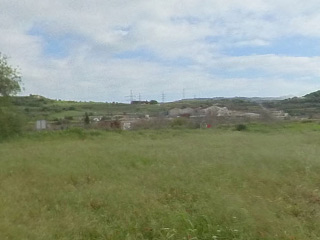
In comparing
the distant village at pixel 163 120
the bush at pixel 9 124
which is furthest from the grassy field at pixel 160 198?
the distant village at pixel 163 120

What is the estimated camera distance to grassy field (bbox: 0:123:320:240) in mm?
4773

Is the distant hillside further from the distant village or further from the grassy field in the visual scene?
the grassy field

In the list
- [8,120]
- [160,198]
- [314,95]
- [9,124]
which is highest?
[314,95]

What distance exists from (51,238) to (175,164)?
5.70 metres

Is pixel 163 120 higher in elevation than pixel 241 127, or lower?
higher

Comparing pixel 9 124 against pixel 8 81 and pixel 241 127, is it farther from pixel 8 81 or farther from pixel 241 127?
pixel 241 127

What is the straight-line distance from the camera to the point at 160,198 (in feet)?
20.8

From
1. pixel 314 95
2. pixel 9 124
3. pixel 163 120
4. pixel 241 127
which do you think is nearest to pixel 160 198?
pixel 9 124

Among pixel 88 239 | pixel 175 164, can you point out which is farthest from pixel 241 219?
pixel 175 164

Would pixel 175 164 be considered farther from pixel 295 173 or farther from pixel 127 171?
pixel 295 173

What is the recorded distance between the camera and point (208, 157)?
11.1 meters

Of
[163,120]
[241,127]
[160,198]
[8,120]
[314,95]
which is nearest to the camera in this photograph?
[160,198]

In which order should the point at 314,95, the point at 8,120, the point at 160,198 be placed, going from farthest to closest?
the point at 314,95 < the point at 8,120 < the point at 160,198

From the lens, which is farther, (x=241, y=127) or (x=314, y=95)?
(x=314, y=95)
